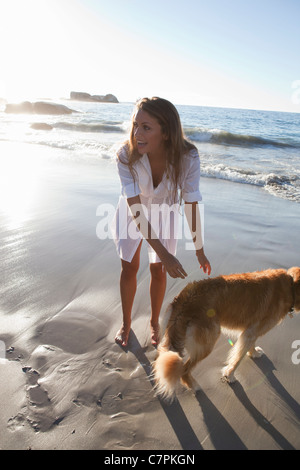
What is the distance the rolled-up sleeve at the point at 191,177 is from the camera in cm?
240

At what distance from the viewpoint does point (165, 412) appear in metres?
2.19

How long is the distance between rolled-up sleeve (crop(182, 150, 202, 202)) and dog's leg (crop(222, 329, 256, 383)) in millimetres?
1176

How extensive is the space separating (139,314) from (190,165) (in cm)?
166

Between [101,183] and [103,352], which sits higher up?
[101,183]

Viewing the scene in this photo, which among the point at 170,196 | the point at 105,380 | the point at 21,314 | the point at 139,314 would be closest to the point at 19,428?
the point at 105,380

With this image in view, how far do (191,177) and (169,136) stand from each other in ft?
1.23

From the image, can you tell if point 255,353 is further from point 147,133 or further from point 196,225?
point 147,133

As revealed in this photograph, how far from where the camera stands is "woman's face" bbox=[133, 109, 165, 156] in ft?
7.22

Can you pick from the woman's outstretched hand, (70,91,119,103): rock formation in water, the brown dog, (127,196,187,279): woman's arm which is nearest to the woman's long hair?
(127,196,187,279): woman's arm

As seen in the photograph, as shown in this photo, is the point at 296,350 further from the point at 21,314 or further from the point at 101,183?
the point at 101,183

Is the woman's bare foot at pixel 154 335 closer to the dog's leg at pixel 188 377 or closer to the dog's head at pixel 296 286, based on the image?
the dog's leg at pixel 188 377

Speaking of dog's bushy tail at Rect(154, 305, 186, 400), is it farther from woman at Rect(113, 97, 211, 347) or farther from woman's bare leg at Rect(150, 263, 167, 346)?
woman's bare leg at Rect(150, 263, 167, 346)
